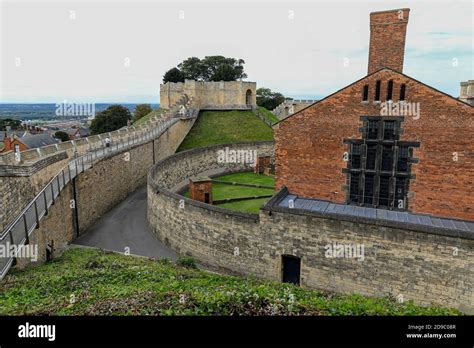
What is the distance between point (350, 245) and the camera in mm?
12281

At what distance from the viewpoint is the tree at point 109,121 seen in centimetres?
7131

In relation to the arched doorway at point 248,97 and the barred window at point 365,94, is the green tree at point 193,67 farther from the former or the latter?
the barred window at point 365,94

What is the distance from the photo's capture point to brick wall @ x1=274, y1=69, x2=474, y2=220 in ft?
43.8

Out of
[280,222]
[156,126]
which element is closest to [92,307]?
[280,222]

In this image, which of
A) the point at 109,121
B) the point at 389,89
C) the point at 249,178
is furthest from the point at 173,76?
the point at 389,89

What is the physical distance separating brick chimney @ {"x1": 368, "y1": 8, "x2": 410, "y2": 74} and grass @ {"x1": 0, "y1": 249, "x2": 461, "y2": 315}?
35.2 ft

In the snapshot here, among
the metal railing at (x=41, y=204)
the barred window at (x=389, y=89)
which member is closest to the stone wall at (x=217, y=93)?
the metal railing at (x=41, y=204)

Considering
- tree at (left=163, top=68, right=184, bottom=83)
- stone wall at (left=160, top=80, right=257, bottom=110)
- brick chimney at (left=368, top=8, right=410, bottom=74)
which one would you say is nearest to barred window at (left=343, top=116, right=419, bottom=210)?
brick chimney at (left=368, top=8, right=410, bottom=74)

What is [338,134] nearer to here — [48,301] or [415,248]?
[415,248]

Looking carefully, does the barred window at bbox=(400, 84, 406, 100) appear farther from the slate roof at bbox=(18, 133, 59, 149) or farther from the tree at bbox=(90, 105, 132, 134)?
the tree at bbox=(90, 105, 132, 134)

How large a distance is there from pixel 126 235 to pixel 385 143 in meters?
13.6

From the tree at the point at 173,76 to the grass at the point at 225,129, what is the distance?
21210mm

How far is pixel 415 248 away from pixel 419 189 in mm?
3840

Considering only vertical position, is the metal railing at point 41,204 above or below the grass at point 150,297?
above
